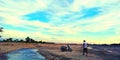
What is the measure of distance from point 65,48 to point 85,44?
27153mm

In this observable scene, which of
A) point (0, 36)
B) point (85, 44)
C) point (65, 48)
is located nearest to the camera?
point (85, 44)

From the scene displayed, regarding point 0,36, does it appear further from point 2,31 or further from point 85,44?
point 85,44

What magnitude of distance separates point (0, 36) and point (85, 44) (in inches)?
2511

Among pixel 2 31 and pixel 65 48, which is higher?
pixel 2 31

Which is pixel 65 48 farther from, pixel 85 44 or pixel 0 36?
pixel 0 36

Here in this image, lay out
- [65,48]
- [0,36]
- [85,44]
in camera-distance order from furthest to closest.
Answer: [0,36]
[65,48]
[85,44]

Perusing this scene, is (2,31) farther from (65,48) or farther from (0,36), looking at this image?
(65,48)

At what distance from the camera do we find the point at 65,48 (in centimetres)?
7231

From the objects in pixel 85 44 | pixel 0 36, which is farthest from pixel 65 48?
pixel 0 36

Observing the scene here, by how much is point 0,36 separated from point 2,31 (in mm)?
2968

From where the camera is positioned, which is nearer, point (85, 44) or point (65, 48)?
point (85, 44)

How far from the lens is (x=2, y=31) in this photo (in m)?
106

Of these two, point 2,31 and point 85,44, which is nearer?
point 85,44

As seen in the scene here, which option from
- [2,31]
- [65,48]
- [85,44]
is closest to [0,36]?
[2,31]
